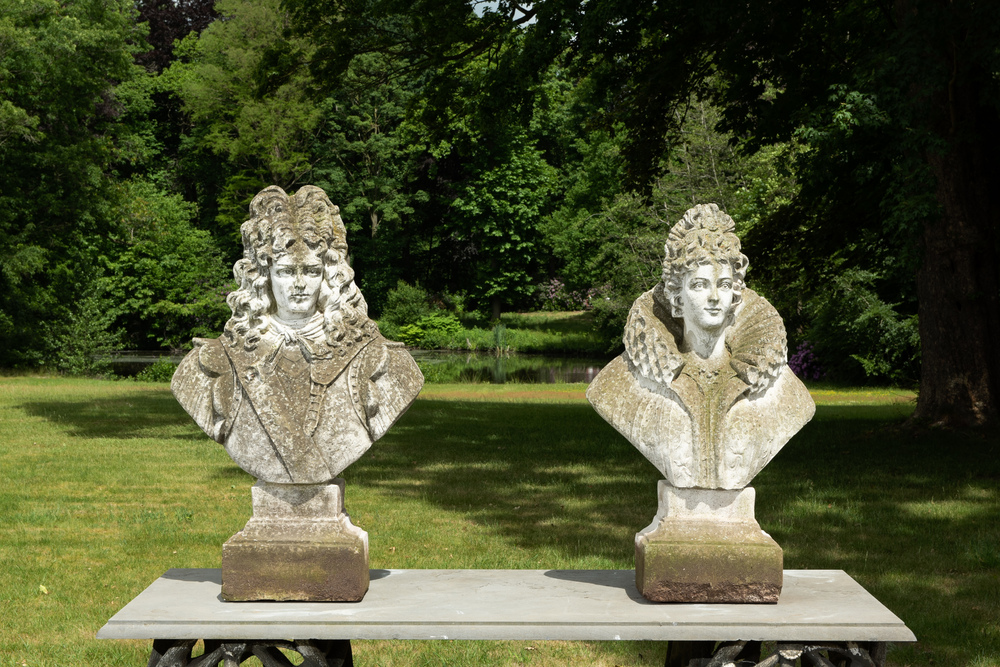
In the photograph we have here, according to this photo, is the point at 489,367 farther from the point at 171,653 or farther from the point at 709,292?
the point at 171,653

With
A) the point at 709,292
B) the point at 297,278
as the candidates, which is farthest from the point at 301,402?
the point at 709,292

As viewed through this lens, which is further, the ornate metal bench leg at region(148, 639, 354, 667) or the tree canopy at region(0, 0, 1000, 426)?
the tree canopy at region(0, 0, 1000, 426)

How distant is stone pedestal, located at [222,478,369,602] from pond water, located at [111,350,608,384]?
23.1m

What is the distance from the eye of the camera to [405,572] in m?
4.93

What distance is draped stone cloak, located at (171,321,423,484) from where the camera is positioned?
4.30 m

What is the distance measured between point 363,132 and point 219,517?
1435 inches

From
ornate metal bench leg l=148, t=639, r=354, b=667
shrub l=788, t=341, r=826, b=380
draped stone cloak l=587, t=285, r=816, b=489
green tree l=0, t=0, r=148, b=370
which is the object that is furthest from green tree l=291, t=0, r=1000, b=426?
shrub l=788, t=341, r=826, b=380

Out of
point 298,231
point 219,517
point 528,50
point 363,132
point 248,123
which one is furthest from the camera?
point 363,132

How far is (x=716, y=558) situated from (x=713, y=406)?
643 mm

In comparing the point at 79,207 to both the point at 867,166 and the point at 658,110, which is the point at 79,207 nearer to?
the point at 658,110

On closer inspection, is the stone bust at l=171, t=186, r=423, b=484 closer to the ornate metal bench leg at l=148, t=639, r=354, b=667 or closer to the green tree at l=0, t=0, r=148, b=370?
the ornate metal bench leg at l=148, t=639, r=354, b=667

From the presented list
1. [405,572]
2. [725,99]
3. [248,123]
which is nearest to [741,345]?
[405,572]

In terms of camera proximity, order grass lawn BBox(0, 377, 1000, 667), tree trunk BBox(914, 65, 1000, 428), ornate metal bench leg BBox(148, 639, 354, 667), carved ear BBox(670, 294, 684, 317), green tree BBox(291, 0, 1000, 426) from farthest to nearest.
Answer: tree trunk BBox(914, 65, 1000, 428) → green tree BBox(291, 0, 1000, 426) → grass lawn BBox(0, 377, 1000, 667) → carved ear BBox(670, 294, 684, 317) → ornate metal bench leg BBox(148, 639, 354, 667)

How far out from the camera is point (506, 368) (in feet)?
106
